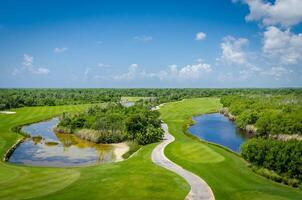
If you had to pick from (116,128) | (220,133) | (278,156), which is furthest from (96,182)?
(220,133)

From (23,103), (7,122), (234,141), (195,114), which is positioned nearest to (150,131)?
(234,141)

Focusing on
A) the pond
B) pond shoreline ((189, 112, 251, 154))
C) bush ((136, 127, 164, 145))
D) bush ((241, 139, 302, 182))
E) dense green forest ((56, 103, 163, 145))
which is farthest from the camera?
pond shoreline ((189, 112, 251, 154))

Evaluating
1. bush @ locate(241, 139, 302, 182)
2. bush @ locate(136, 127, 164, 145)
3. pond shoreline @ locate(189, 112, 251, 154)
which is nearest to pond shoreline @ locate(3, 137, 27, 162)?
bush @ locate(136, 127, 164, 145)

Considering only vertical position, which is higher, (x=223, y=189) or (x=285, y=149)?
(x=285, y=149)

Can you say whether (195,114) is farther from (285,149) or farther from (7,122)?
(285,149)

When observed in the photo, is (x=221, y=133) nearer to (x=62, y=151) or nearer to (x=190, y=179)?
(x=62, y=151)

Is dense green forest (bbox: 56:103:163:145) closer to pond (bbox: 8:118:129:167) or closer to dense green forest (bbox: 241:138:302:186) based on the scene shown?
pond (bbox: 8:118:129:167)
